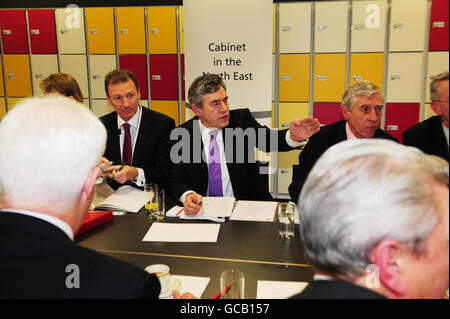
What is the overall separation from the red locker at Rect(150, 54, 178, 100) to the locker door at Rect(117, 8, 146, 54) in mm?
244

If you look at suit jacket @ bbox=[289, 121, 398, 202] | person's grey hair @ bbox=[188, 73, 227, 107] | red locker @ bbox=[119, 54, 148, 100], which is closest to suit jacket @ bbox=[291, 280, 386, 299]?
suit jacket @ bbox=[289, 121, 398, 202]

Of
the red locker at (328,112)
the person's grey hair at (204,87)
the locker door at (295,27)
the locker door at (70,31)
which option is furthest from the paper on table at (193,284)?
the locker door at (70,31)

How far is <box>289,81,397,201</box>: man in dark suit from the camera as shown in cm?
252

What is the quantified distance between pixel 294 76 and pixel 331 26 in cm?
69

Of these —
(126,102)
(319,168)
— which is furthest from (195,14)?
(319,168)

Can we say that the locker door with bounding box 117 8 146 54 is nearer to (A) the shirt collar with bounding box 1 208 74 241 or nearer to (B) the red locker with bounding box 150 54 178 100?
(B) the red locker with bounding box 150 54 178 100

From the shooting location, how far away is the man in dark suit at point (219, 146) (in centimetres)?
270

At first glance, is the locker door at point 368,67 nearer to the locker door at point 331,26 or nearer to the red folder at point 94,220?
the locker door at point 331,26

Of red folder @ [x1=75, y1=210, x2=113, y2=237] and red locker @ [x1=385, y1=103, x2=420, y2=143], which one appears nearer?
red folder @ [x1=75, y1=210, x2=113, y2=237]

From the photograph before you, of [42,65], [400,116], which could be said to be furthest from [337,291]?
[42,65]

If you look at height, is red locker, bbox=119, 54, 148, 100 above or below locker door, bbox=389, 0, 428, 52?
below

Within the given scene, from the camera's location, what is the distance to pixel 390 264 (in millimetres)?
741

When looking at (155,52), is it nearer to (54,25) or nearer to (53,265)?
(54,25)

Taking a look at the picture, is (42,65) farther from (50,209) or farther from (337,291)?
(337,291)
